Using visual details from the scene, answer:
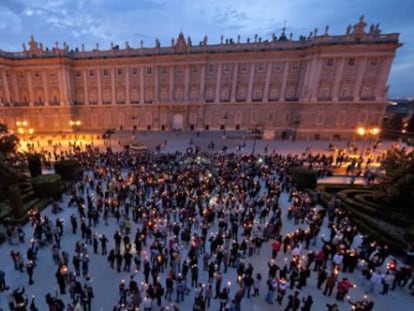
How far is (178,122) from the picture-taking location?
4728 centimetres

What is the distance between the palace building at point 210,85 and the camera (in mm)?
39094

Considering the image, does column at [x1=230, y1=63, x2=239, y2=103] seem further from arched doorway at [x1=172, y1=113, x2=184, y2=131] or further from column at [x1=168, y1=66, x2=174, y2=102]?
column at [x1=168, y1=66, x2=174, y2=102]

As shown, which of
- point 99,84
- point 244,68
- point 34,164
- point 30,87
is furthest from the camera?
point 99,84

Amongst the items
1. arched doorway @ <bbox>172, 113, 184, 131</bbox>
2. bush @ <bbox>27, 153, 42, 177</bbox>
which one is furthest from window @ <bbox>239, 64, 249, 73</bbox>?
bush @ <bbox>27, 153, 42, 177</bbox>

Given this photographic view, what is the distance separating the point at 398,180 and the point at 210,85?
120 feet

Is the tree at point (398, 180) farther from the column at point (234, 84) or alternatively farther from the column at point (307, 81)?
the column at point (234, 84)

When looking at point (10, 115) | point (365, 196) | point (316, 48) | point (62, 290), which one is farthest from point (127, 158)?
point (10, 115)

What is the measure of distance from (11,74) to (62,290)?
53.9 meters

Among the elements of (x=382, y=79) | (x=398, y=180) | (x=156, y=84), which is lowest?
(x=398, y=180)

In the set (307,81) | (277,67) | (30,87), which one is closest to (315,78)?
(307,81)

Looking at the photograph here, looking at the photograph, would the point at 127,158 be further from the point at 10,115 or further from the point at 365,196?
the point at 10,115

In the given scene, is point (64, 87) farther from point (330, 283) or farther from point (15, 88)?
point (330, 283)

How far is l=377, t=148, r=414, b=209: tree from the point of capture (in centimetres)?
1353

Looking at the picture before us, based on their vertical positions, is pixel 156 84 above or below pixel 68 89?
above
